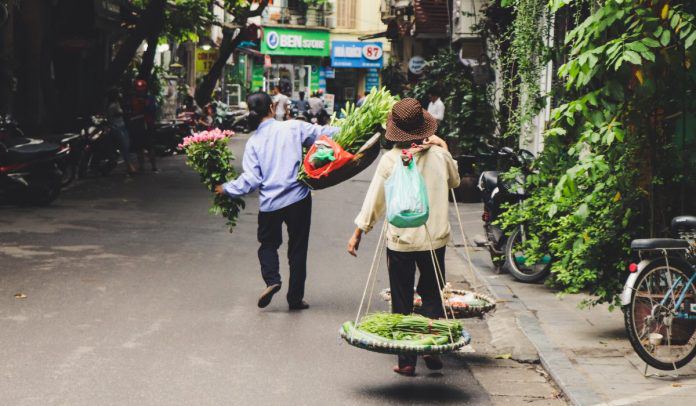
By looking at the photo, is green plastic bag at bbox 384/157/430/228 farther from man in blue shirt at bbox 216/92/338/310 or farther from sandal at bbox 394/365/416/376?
man in blue shirt at bbox 216/92/338/310

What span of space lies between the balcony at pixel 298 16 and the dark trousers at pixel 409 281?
62624mm

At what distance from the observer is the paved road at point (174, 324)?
643cm

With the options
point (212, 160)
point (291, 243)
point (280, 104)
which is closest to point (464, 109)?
point (212, 160)

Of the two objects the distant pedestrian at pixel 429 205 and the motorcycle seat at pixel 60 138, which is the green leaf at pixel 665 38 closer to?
the distant pedestrian at pixel 429 205

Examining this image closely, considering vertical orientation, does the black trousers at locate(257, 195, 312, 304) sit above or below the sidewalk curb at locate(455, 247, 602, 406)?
above

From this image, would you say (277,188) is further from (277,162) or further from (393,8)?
(393,8)

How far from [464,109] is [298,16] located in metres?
51.8

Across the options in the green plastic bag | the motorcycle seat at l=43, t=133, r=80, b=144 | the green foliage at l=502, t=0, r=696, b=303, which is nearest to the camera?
the green plastic bag

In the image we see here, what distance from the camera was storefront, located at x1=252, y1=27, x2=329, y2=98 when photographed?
67.9 meters

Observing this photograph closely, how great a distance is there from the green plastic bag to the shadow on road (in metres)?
1.04

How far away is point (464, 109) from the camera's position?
1875 centimetres

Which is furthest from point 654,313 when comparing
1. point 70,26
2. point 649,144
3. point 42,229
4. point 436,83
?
point 70,26

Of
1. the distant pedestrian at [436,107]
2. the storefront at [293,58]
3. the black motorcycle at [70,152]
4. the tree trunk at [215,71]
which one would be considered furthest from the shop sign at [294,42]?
the black motorcycle at [70,152]

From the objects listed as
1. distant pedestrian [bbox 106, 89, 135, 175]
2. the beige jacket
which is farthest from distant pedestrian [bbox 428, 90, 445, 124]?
the beige jacket
